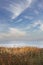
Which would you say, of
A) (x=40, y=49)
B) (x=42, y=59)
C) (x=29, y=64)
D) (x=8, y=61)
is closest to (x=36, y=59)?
(x=42, y=59)

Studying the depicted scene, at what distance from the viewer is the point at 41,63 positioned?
16016 mm

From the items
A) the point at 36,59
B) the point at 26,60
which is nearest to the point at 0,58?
the point at 26,60

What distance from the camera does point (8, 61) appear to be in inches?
596

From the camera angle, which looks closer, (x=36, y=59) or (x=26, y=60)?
(x=26, y=60)

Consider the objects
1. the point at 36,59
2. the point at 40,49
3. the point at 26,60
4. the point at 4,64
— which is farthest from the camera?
the point at 40,49

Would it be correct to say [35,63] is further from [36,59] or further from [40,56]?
[40,56]

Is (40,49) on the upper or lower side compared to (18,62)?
upper

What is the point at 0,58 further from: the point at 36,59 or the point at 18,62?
the point at 36,59

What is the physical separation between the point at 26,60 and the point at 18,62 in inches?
32.8

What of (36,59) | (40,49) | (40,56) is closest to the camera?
(36,59)

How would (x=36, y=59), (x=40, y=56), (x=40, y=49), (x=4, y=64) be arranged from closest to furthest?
(x=4, y=64), (x=36, y=59), (x=40, y=56), (x=40, y=49)

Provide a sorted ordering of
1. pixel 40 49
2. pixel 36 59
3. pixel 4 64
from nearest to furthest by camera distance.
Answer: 1. pixel 4 64
2. pixel 36 59
3. pixel 40 49

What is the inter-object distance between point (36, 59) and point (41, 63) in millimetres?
977

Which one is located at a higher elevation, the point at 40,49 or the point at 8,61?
the point at 40,49
